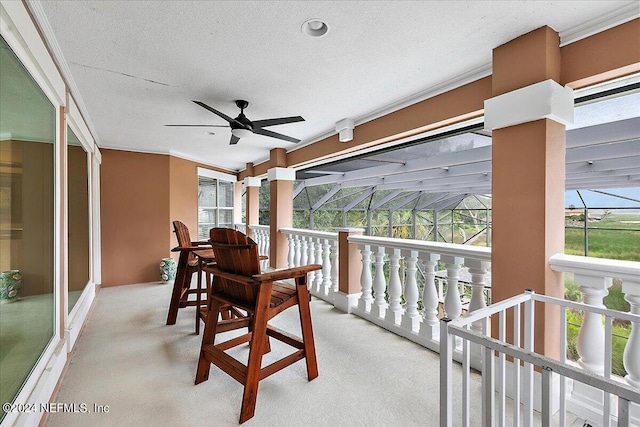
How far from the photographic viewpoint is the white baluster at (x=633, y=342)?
1.39m

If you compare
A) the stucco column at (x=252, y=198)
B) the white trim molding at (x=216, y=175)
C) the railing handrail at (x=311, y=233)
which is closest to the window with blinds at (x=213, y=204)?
the white trim molding at (x=216, y=175)

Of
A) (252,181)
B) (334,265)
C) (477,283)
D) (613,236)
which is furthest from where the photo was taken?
(252,181)

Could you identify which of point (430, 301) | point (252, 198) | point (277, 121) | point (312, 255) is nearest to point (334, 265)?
point (312, 255)

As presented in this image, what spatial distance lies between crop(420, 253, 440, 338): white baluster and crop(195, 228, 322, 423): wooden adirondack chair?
0.99 metres

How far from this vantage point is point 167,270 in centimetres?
474

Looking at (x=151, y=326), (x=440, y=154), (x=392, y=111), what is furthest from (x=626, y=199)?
(x=151, y=326)

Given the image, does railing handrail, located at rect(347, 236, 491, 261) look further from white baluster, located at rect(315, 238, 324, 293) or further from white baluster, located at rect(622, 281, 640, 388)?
white baluster, located at rect(315, 238, 324, 293)

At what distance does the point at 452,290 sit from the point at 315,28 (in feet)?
6.76

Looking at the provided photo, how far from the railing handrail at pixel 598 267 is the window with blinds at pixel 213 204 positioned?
18.5 feet

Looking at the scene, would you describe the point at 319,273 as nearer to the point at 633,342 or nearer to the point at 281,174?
the point at 281,174

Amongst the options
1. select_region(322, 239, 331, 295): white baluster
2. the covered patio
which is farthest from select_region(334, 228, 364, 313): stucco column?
select_region(322, 239, 331, 295): white baluster

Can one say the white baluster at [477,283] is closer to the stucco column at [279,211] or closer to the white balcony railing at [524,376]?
the white balcony railing at [524,376]

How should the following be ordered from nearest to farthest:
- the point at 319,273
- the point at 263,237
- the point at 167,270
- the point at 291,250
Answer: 1. the point at 319,273
2. the point at 291,250
3. the point at 167,270
4. the point at 263,237

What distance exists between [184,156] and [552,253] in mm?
5485
